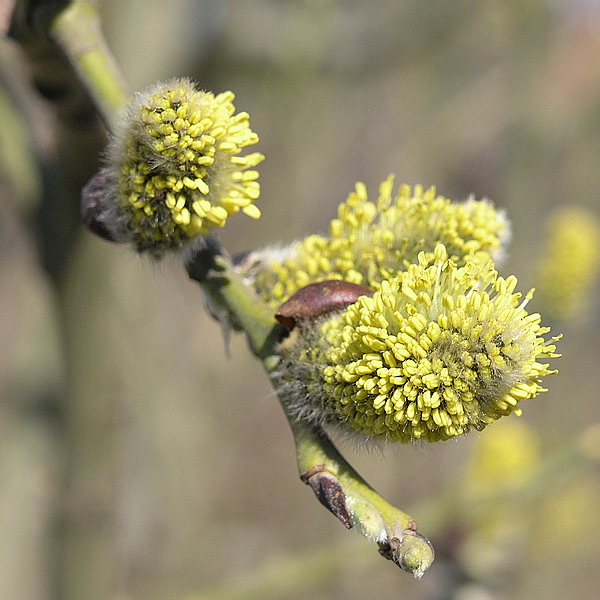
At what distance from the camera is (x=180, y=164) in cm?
80

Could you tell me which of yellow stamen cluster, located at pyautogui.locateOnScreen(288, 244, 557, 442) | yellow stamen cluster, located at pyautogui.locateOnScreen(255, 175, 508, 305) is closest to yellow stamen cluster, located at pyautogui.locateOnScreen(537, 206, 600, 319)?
yellow stamen cluster, located at pyautogui.locateOnScreen(255, 175, 508, 305)

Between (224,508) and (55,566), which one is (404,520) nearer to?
(55,566)

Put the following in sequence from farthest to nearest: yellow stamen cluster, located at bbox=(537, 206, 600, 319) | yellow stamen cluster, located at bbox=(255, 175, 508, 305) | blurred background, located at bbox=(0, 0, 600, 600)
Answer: yellow stamen cluster, located at bbox=(537, 206, 600, 319), blurred background, located at bbox=(0, 0, 600, 600), yellow stamen cluster, located at bbox=(255, 175, 508, 305)

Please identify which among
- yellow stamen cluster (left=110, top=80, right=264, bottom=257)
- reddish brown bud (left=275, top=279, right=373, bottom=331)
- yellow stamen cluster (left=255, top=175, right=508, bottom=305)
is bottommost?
reddish brown bud (left=275, top=279, right=373, bottom=331)

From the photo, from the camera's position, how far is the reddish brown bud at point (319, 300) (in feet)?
2.58

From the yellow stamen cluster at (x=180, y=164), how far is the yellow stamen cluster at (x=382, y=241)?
16 centimetres

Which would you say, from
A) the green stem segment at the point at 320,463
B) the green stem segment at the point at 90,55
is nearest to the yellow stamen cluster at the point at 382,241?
the green stem segment at the point at 320,463

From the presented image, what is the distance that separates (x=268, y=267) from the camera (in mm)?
987

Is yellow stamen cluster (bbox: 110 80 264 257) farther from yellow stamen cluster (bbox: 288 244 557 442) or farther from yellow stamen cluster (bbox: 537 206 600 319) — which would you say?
yellow stamen cluster (bbox: 537 206 600 319)

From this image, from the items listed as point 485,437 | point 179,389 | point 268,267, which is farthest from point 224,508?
point 268,267

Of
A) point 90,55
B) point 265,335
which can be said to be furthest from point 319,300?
point 90,55

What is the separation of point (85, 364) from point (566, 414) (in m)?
3.32

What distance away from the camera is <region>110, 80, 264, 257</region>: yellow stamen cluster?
0.78m

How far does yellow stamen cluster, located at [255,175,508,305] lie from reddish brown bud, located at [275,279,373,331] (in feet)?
0.34
